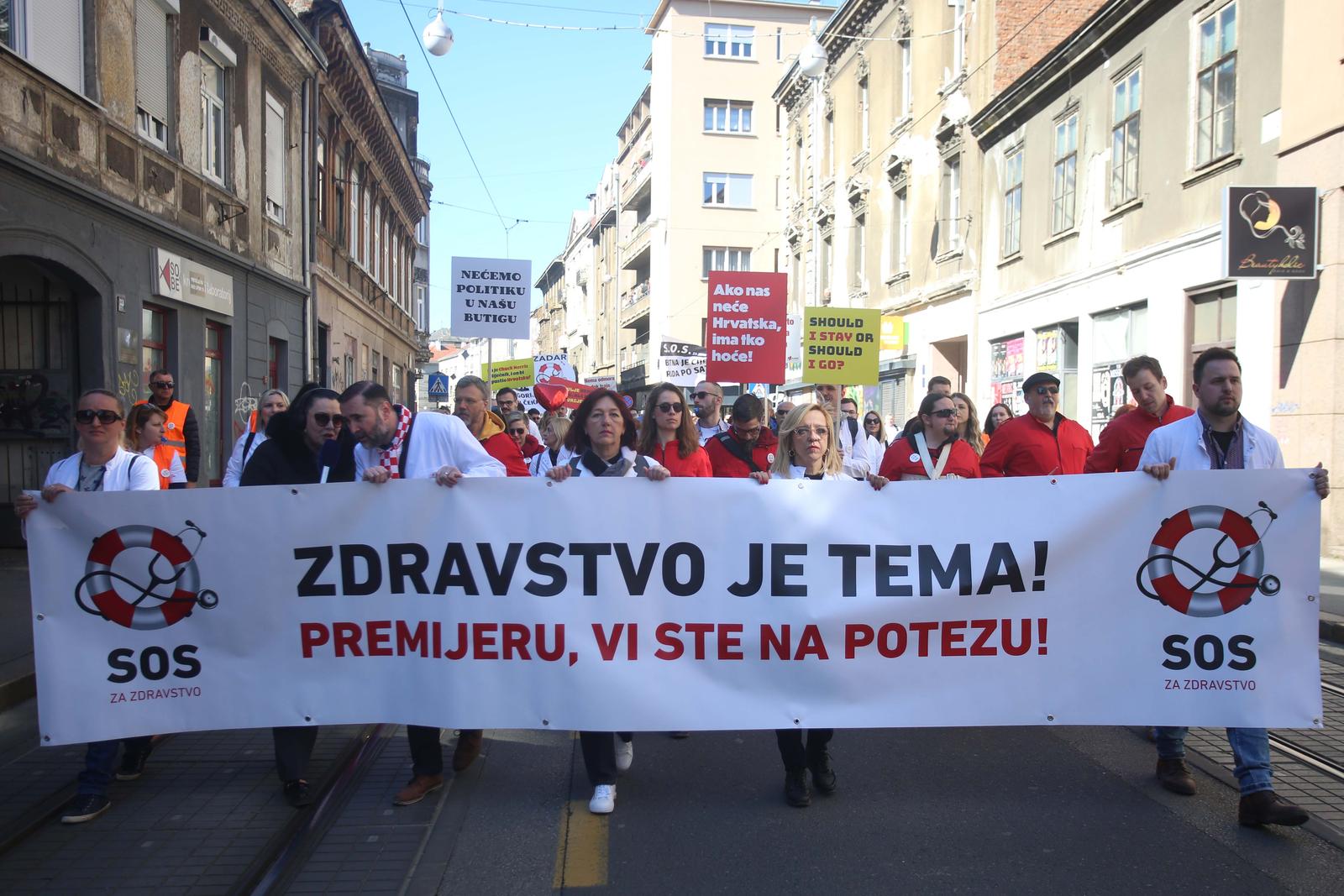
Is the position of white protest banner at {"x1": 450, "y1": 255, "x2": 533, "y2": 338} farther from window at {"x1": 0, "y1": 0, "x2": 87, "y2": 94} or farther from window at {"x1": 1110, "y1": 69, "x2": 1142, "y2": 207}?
window at {"x1": 1110, "y1": 69, "x2": 1142, "y2": 207}

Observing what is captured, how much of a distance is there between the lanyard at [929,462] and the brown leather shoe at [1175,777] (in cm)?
202

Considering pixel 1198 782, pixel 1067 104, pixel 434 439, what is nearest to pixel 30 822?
pixel 434 439

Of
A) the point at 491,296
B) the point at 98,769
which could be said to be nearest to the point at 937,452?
the point at 98,769

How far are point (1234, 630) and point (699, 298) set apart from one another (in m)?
47.0

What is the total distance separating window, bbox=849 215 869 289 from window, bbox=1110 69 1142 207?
41.4ft

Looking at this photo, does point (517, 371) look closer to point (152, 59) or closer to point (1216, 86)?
point (152, 59)

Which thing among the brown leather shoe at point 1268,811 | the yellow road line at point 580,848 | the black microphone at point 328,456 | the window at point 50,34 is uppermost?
the window at point 50,34

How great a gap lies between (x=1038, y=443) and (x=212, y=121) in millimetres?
13855

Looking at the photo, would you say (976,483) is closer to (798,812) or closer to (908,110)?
(798,812)

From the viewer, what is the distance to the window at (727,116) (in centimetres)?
5125

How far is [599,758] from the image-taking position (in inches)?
192

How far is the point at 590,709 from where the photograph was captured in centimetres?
476

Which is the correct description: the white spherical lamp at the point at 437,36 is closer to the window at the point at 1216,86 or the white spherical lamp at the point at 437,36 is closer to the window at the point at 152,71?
the window at the point at 152,71

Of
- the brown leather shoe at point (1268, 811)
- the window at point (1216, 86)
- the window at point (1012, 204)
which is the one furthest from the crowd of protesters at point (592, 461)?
the window at point (1012, 204)
